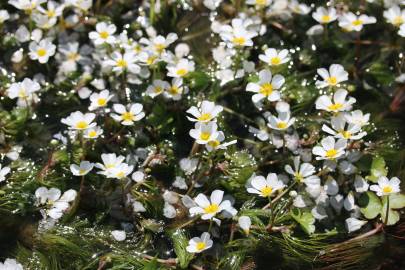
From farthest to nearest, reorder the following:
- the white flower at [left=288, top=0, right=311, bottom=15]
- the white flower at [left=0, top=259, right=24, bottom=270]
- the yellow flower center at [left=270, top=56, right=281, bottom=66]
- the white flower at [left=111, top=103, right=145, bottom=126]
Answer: the white flower at [left=288, top=0, right=311, bottom=15] < the yellow flower center at [left=270, top=56, right=281, bottom=66] < the white flower at [left=111, top=103, right=145, bottom=126] < the white flower at [left=0, top=259, right=24, bottom=270]

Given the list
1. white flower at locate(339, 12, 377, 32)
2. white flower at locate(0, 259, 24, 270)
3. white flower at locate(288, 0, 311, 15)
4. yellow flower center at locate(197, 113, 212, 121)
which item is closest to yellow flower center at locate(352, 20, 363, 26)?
white flower at locate(339, 12, 377, 32)

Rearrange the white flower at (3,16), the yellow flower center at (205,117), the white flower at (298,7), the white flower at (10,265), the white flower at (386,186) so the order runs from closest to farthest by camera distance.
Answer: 1. the white flower at (10,265)
2. the white flower at (386,186)
3. the yellow flower center at (205,117)
4. the white flower at (3,16)
5. the white flower at (298,7)

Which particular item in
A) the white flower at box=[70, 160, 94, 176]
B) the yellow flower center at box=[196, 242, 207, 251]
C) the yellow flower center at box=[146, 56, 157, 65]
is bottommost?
the yellow flower center at box=[196, 242, 207, 251]

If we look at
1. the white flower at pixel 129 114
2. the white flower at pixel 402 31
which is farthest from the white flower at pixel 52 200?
the white flower at pixel 402 31

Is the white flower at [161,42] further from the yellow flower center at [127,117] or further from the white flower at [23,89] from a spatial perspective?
the white flower at [23,89]

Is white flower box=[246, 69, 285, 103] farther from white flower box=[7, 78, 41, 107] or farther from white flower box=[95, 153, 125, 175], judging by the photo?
white flower box=[7, 78, 41, 107]

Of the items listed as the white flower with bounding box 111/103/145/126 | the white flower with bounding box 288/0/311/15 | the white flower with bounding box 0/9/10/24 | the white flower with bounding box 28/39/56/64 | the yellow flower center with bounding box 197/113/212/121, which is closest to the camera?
the yellow flower center with bounding box 197/113/212/121
